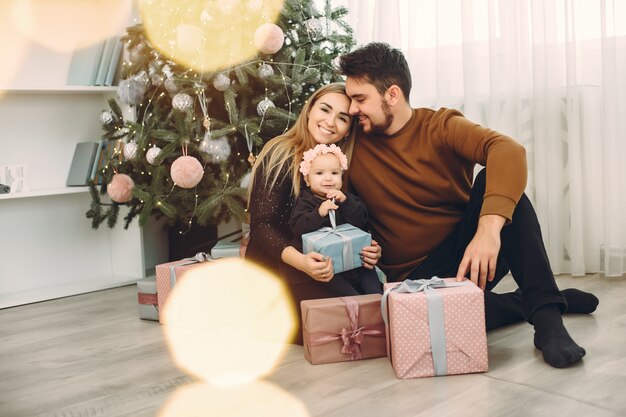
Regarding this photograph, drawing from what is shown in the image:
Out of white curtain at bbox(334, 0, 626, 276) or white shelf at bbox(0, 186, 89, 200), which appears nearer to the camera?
white curtain at bbox(334, 0, 626, 276)

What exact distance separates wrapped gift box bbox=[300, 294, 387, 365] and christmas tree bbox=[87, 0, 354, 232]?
81 cm

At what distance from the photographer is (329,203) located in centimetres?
211

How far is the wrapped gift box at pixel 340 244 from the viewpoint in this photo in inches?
80.3

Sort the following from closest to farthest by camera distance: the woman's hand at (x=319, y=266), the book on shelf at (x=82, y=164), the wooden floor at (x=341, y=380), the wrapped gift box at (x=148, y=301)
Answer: the wooden floor at (x=341, y=380)
the woman's hand at (x=319, y=266)
the wrapped gift box at (x=148, y=301)
the book on shelf at (x=82, y=164)

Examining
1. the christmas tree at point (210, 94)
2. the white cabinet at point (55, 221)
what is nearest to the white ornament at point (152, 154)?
the christmas tree at point (210, 94)

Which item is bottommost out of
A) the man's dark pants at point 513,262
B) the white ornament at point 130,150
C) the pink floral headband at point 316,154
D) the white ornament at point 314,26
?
the man's dark pants at point 513,262

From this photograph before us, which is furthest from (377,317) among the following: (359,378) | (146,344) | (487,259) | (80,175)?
(80,175)

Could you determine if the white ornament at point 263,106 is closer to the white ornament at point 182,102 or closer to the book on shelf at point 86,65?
the white ornament at point 182,102

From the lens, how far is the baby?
2.13 meters

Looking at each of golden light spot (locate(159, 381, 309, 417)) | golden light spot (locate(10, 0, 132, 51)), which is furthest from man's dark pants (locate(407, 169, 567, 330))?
golden light spot (locate(10, 0, 132, 51))

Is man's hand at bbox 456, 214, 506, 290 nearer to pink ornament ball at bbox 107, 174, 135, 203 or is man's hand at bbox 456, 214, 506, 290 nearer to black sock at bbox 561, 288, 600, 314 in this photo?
black sock at bbox 561, 288, 600, 314

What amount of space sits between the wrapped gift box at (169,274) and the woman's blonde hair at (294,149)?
1.39ft

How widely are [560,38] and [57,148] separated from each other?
2343mm

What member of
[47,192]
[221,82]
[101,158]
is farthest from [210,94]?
[47,192]
